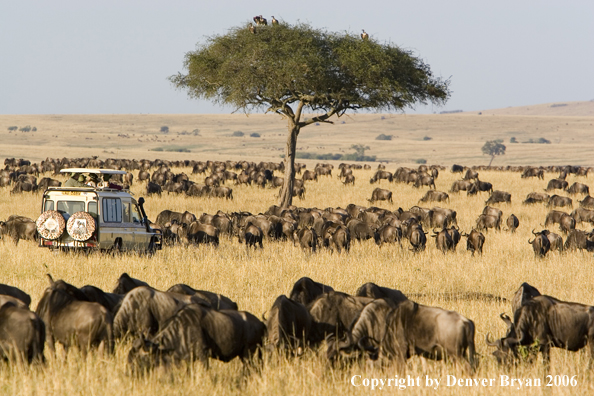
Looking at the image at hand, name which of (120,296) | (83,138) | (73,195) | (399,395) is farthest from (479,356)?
(83,138)

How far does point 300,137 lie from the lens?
477 ft

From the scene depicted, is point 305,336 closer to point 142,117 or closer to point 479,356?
point 479,356

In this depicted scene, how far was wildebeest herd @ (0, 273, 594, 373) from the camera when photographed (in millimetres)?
6734

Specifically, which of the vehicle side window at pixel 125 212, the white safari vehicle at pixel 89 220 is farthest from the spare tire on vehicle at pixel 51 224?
the vehicle side window at pixel 125 212

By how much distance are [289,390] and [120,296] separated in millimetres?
2689

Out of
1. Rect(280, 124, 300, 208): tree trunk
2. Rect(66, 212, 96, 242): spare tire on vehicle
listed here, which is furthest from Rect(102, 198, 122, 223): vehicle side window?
Rect(280, 124, 300, 208): tree trunk

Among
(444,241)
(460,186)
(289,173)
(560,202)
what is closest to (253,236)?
(444,241)

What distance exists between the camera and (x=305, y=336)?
7.55 metres

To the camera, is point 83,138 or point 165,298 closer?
point 165,298

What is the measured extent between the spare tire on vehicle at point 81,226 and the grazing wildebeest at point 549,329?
8773 millimetres

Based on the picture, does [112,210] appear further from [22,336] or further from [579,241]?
[579,241]

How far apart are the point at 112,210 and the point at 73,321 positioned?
7.68 metres

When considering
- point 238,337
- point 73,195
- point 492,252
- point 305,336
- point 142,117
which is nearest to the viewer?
point 238,337

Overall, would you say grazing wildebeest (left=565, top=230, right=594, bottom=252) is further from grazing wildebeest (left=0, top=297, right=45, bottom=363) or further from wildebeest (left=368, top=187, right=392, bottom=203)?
grazing wildebeest (left=0, top=297, right=45, bottom=363)
